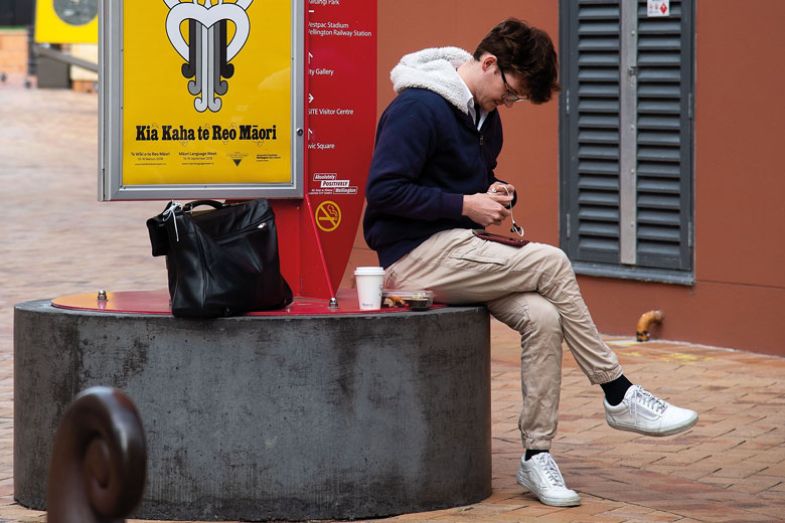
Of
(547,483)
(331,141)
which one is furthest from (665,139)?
(547,483)

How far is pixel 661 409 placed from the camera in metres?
5.50

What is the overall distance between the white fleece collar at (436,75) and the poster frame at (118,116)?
0.39 meters

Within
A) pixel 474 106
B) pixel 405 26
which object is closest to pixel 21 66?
pixel 405 26

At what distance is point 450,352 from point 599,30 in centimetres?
427

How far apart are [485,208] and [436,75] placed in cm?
48

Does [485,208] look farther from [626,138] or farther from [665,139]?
[626,138]

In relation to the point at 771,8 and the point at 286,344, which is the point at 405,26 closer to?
the point at 771,8

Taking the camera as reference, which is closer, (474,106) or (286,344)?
(286,344)

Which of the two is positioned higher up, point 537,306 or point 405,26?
point 405,26

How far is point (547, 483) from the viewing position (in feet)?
18.1

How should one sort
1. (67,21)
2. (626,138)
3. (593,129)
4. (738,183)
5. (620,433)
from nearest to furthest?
(620,433)
(738,183)
(626,138)
(593,129)
(67,21)

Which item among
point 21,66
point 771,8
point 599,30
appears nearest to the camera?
point 771,8

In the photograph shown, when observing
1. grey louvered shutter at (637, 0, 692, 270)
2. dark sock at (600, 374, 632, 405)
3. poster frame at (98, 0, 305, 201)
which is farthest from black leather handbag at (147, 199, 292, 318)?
grey louvered shutter at (637, 0, 692, 270)

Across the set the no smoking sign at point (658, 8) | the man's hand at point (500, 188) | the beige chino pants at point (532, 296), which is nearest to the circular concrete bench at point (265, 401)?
the beige chino pants at point (532, 296)
